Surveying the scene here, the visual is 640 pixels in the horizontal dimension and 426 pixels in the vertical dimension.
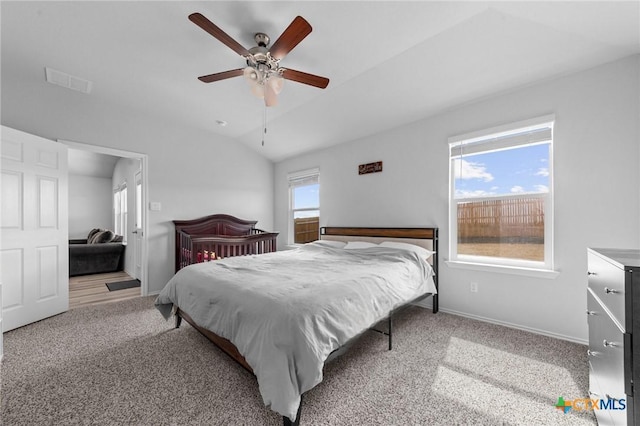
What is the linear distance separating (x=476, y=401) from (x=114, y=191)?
8482 mm

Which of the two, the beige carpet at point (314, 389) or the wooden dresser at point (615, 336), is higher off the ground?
the wooden dresser at point (615, 336)

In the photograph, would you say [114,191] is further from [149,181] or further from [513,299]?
[513,299]

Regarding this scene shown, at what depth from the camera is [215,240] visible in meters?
3.58

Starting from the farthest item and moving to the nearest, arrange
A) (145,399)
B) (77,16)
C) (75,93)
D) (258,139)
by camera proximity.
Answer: (258,139) → (75,93) → (77,16) → (145,399)

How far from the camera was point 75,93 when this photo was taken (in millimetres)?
3162

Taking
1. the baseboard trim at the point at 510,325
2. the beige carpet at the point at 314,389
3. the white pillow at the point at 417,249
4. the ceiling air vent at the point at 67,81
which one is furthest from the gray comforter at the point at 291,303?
the ceiling air vent at the point at 67,81

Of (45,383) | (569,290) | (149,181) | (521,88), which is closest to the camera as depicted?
(45,383)

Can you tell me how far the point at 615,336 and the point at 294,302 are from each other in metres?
1.51

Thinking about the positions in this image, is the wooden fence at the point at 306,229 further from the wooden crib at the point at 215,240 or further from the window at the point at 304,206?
the wooden crib at the point at 215,240

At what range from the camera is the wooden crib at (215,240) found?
3.51m

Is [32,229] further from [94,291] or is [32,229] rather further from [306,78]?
[306,78]

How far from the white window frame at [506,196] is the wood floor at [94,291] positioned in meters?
4.55

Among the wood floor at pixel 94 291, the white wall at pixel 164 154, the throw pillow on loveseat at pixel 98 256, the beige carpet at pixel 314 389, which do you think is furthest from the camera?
the throw pillow on loveseat at pixel 98 256

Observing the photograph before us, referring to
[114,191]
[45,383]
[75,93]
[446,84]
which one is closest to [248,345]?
[45,383]
